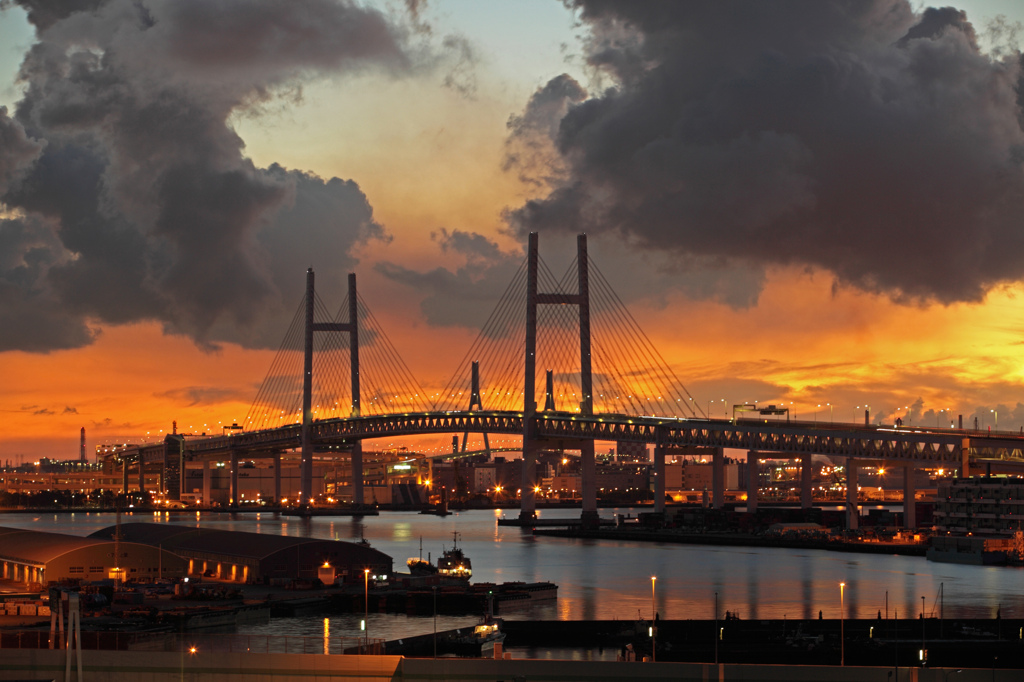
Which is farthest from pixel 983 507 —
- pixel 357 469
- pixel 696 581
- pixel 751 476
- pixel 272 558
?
pixel 357 469

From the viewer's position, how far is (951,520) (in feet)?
174

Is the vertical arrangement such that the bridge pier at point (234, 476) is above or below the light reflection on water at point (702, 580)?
above

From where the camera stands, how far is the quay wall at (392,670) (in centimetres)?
1268

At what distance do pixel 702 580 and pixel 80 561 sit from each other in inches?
746

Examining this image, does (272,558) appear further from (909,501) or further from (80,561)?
(909,501)

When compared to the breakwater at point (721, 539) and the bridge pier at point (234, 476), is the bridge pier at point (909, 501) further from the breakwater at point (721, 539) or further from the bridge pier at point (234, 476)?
the bridge pier at point (234, 476)

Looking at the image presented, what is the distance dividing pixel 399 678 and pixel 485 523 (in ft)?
252

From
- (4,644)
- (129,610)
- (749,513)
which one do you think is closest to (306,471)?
(749,513)

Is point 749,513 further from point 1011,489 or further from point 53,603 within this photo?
point 53,603

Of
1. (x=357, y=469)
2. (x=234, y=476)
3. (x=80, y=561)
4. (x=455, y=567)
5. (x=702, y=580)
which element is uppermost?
(x=357, y=469)

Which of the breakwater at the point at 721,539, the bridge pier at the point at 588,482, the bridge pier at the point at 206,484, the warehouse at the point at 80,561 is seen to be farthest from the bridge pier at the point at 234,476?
the warehouse at the point at 80,561

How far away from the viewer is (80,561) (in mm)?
33594

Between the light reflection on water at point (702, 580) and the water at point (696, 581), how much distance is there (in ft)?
0.11

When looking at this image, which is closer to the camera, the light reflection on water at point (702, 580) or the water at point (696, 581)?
the water at point (696, 581)
